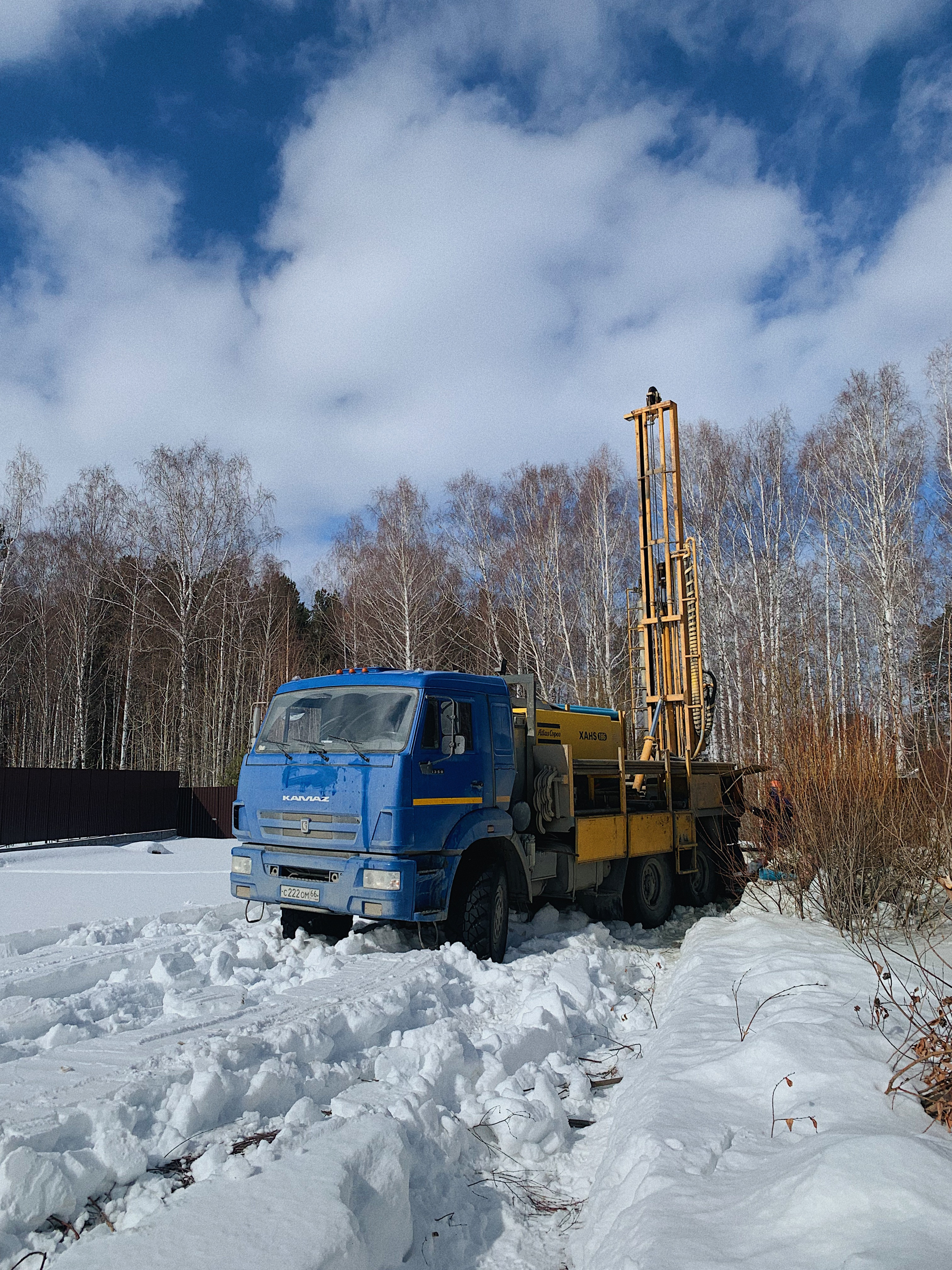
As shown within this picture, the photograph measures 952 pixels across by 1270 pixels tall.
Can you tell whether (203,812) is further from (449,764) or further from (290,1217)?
(290,1217)

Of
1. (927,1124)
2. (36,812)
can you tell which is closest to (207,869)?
(36,812)

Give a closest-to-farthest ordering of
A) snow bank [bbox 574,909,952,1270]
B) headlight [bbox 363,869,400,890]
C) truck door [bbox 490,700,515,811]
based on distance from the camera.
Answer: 1. snow bank [bbox 574,909,952,1270]
2. headlight [bbox 363,869,400,890]
3. truck door [bbox 490,700,515,811]

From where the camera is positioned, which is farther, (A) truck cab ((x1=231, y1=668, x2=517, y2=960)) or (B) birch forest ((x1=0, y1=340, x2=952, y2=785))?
(B) birch forest ((x1=0, y1=340, x2=952, y2=785))

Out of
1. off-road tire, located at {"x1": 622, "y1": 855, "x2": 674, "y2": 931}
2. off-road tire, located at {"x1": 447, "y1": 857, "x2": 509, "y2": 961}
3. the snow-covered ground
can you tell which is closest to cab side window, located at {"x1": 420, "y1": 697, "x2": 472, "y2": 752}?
off-road tire, located at {"x1": 447, "y1": 857, "x2": 509, "y2": 961}

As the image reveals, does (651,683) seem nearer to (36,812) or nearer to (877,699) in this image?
(877,699)

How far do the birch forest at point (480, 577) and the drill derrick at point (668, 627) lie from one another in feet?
26.2

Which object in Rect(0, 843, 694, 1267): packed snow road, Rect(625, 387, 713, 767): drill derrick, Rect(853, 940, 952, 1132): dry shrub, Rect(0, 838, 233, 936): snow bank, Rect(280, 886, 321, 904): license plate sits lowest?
Rect(0, 838, 233, 936): snow bank

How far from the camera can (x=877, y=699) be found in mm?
7934

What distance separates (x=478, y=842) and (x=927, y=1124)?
4847 millimetres

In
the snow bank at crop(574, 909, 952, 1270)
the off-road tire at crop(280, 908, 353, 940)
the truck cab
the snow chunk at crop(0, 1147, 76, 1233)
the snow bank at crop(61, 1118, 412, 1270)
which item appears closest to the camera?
the snow bank at crop(574, 909, 952, 1270)

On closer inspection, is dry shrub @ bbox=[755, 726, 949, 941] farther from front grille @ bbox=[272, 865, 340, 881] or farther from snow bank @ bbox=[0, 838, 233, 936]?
snow bank @ bbox=[0, 838, 233, 936]

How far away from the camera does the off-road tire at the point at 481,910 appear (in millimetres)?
7441

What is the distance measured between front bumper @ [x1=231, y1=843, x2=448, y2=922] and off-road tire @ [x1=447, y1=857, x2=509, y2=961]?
1.40 ft

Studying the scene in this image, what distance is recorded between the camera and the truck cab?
274 inches
